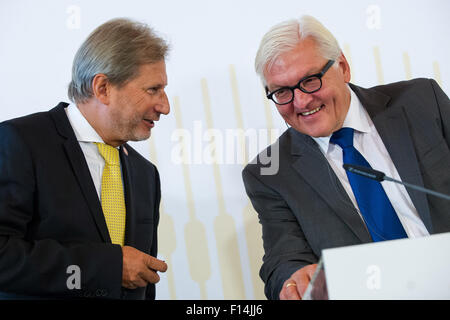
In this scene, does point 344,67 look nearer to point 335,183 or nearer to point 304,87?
point 304,87

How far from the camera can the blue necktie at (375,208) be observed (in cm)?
175

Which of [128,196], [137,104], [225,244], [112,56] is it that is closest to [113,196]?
[128,196]

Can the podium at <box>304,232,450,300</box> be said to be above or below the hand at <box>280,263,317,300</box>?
above

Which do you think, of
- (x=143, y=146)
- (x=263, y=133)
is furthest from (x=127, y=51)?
(x=263, y=133)

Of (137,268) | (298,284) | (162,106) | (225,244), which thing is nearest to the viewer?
(298,284)

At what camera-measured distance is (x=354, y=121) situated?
190cm

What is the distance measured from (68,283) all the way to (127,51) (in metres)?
0.82

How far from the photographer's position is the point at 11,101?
2.24m

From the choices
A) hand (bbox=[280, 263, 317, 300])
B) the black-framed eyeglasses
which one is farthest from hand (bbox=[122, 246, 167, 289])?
the black-framed eyeglasses

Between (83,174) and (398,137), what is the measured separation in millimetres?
1053

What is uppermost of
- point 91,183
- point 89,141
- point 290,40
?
point 290,40

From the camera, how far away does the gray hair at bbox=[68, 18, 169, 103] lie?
1.90 m

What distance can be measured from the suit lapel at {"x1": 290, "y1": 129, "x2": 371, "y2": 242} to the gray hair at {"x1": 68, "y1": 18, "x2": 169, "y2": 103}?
63cm

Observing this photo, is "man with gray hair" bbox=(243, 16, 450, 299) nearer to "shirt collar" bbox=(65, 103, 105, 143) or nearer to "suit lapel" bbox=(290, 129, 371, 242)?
"suit lapel" bbox=(290, 129, 371, 242)
